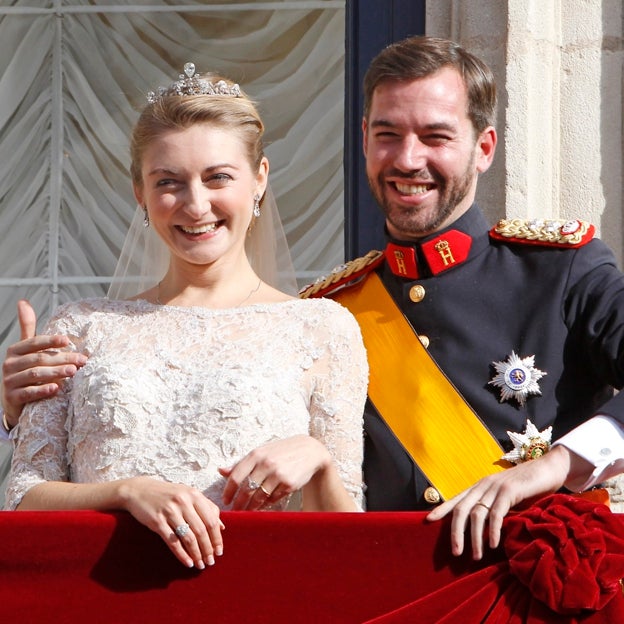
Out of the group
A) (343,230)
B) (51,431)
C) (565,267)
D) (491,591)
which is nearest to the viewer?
(491,591)

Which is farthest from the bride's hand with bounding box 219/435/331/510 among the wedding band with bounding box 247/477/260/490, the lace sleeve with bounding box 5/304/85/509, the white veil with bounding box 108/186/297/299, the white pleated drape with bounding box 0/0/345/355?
the white pleated drape with bounding box 0/0/345/355

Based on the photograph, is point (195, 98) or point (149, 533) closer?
point (149, 533)

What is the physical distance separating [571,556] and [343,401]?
0.70 meters

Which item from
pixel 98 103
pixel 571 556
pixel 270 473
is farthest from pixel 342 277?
pixel 98 103

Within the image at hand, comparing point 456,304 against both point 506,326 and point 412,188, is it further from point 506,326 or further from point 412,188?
point 412,188

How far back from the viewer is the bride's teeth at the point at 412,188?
3.27 metres

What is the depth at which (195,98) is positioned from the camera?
319 centimetres

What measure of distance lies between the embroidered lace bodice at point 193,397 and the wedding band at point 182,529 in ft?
1.08

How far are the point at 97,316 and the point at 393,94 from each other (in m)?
0.74

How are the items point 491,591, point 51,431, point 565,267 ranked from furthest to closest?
point 565,267, point 51,431, point 491,591

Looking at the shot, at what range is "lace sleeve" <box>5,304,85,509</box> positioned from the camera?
9.63ft

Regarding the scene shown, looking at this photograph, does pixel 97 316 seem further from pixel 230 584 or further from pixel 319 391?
pixel 230 584

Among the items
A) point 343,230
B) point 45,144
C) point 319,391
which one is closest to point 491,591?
point 319,391

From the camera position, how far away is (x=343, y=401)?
305cm
